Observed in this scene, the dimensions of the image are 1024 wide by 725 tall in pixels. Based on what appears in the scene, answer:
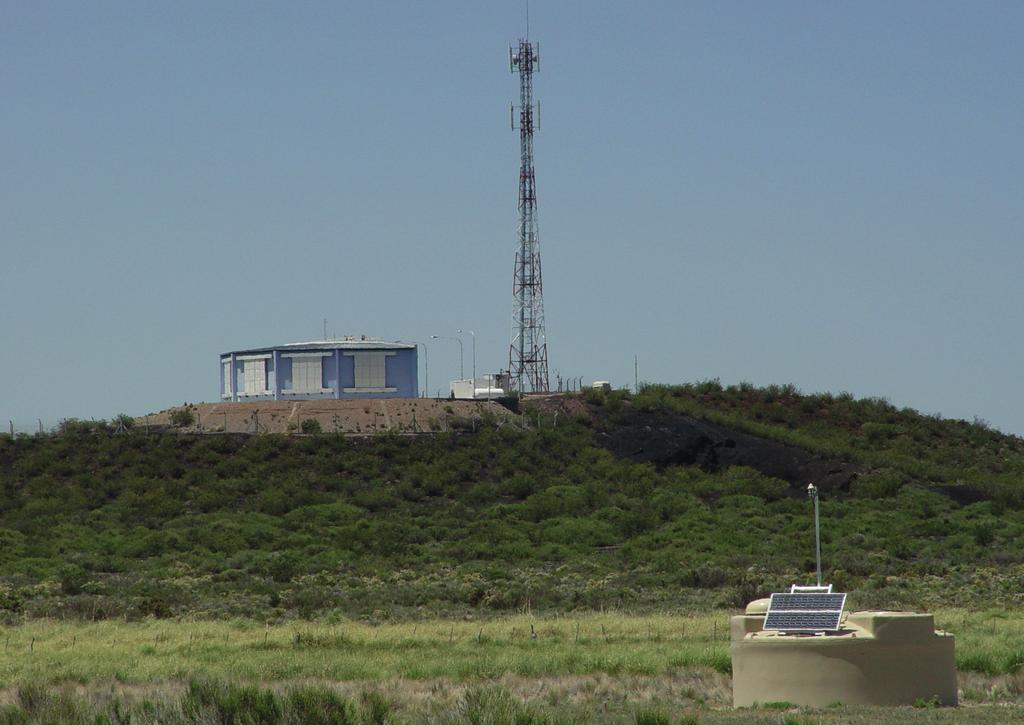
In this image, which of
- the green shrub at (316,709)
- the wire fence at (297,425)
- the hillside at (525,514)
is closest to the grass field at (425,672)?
the green shrub at (316,709)

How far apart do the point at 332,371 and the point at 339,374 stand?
0.34 metres

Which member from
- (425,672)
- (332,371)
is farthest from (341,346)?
(425,672)

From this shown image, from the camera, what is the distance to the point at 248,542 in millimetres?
51281

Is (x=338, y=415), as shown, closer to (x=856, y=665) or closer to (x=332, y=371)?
(x=332, y=371)

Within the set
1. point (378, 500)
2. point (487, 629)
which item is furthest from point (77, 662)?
point (378, 500)

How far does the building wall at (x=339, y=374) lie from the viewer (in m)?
73.6

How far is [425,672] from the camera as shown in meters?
24.5

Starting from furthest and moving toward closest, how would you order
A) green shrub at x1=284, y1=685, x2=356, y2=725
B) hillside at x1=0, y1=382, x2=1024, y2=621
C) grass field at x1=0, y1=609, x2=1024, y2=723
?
1. hillside at x1=0, y1=382, x2=1024, y2=621
2. grass field at x1=0, y1=609, x2=1024, y2=723
3. green shrub at x1=284, y1=685, x2=356, y2=725

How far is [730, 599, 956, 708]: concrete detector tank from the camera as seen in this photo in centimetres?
2116

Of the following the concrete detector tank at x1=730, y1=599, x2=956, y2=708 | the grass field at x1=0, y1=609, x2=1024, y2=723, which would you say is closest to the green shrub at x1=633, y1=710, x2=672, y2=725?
the grass field at x1=0, y1=609, x2=1024, y2=723

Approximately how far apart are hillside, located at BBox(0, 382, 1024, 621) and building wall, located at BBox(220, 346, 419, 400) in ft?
19.8

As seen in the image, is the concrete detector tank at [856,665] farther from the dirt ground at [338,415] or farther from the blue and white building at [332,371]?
the blue and white building at [332,371]

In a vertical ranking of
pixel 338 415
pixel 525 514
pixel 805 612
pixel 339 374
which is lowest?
pixel 805 612

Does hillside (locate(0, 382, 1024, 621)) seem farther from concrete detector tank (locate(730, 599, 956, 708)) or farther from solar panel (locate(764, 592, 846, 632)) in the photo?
concrete detector tank (locate(730, 599, 956, 708))
